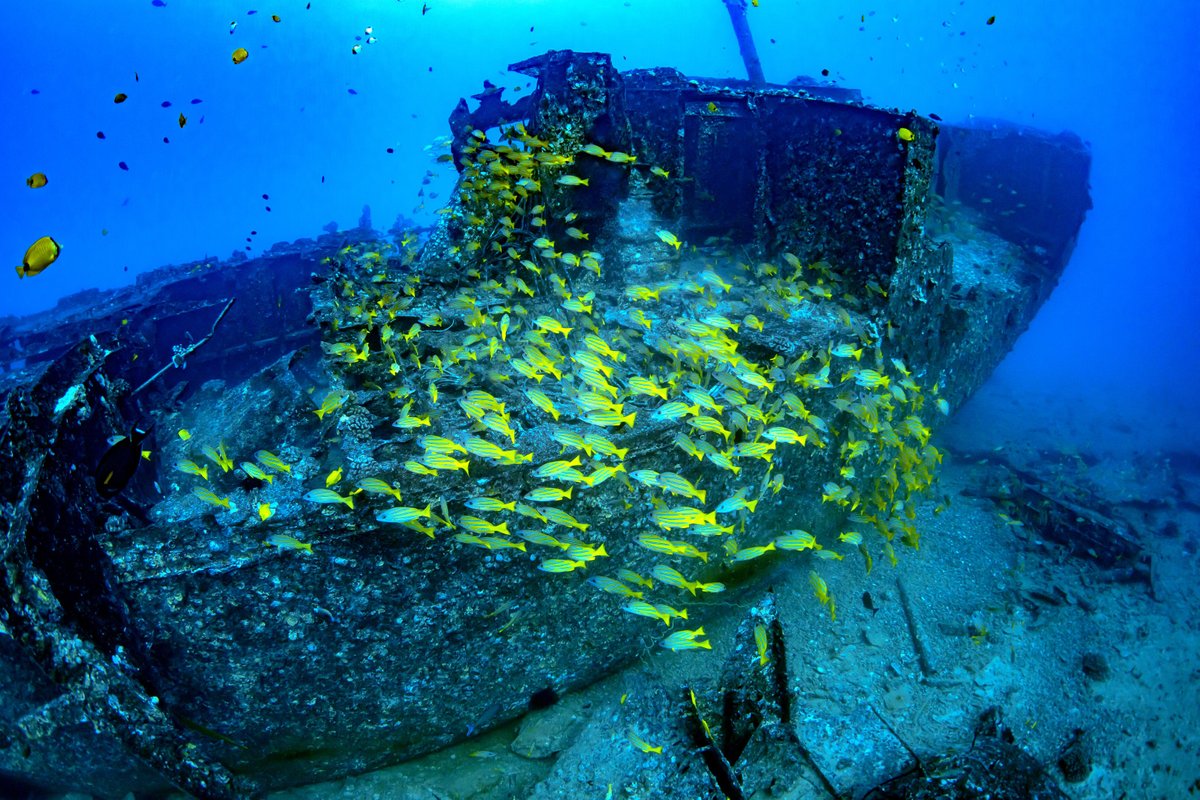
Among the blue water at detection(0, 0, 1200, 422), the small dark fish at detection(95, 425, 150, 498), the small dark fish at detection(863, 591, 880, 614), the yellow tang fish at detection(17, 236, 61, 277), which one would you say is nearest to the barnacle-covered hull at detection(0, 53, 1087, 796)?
the small dark fish at detection(95, 425, 150, 498)

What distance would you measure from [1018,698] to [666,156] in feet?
27.7

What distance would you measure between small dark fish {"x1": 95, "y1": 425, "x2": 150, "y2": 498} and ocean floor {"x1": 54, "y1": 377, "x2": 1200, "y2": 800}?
2.95m

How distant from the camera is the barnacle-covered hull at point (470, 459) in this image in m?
3.82

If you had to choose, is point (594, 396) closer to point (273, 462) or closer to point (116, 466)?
point (273, 462)

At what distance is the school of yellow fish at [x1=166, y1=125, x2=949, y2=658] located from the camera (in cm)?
415

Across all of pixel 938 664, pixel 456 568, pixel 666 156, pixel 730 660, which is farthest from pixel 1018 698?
pixel 666 156

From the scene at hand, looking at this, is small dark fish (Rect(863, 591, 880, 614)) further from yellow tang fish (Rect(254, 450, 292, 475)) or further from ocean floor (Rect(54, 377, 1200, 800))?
yellow tang fish (Rect(254, 450, 292, 475))

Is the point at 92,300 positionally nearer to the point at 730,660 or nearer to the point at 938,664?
the point at 730,660

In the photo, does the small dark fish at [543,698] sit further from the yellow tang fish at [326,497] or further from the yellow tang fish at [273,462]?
the yellow tang fish at [273,462]

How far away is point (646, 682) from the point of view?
4602mm

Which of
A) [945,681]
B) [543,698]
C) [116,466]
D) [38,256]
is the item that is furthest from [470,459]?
[945,681]

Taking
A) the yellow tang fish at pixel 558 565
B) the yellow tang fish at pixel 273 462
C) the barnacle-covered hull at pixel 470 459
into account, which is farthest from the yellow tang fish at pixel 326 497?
the yellow tang fish at pixel 558 565

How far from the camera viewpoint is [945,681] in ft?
19.2

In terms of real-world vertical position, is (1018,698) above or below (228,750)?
below
